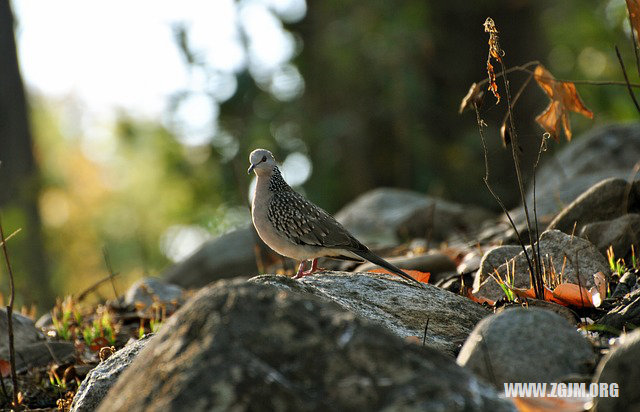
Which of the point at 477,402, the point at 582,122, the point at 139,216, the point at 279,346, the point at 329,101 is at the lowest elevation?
the point at 139,216

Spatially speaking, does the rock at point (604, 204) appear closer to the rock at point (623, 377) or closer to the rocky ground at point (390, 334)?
the rocky ground at point (390, 334)

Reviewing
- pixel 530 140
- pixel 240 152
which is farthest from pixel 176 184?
pixel 530 140

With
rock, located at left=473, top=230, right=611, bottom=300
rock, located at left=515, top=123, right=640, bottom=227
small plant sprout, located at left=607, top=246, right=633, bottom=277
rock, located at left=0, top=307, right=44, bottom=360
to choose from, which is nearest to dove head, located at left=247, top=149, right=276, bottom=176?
rock, located at left=0, top=307, right=44, bottom=360

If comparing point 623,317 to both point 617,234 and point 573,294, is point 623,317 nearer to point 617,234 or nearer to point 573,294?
point 573,294

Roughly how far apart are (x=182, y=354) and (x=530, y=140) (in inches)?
437

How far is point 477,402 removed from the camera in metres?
2.62

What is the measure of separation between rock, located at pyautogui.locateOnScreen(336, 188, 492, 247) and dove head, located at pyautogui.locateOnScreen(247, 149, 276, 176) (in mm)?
2345

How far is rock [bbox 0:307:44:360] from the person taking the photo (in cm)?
555

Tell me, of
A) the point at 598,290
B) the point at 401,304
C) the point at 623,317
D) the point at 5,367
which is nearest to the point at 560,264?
the point at 598,290

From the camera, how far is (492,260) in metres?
5.23

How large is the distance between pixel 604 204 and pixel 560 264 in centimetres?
106

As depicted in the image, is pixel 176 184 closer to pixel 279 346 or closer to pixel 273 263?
pixel 273 263

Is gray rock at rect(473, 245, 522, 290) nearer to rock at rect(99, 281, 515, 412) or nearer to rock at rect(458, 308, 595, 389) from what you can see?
rock at rect(458, 308, 595, 389)

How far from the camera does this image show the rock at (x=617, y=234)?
212 inches
